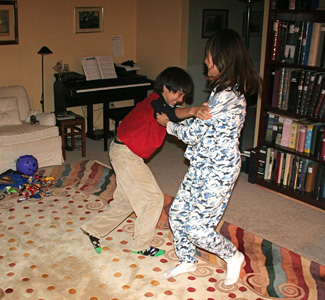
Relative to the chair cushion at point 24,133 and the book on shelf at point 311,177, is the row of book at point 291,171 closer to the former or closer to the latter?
the book on shelf at point 311,177

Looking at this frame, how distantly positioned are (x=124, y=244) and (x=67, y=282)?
59 centimetres

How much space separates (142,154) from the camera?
Answer: 2.97m

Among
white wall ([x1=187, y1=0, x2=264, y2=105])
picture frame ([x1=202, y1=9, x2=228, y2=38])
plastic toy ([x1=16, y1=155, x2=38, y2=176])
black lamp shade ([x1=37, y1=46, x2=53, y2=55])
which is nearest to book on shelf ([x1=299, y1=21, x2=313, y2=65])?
white wall ([x1=187, y1=0, x2=264, y2=105])

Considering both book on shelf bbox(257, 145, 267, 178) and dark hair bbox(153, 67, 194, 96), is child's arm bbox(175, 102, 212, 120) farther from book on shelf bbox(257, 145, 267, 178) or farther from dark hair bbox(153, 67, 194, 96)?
book on shelf bbox(257, 145, 267, 178)

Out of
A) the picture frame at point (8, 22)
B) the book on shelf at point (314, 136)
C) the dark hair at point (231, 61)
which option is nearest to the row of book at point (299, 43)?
the book on shelf at point (314, 136)

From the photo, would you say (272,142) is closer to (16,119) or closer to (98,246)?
(98,246)

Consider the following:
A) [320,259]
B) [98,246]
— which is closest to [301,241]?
[320,259]

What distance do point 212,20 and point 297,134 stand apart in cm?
252

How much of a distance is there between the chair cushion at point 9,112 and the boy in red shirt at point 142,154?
2.19 m

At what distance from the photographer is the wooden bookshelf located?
3998 mm

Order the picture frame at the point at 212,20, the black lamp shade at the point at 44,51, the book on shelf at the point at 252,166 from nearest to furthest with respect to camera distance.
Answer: the book on shelf at the point at 252,166
the black lamp shade at the point at 44,51
the picture frame at the point at 212,20

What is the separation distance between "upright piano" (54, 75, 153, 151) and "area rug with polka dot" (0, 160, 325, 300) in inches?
71.1

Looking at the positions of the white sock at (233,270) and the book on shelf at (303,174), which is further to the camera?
the book on shelf at (303,174)

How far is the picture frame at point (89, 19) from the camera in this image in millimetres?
5766
